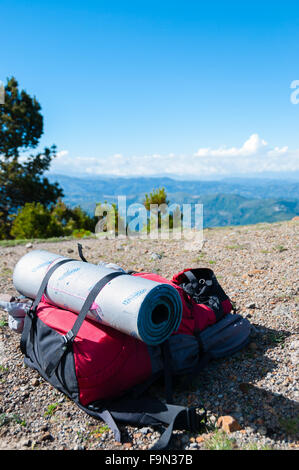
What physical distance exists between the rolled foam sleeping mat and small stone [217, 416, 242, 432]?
99 cm

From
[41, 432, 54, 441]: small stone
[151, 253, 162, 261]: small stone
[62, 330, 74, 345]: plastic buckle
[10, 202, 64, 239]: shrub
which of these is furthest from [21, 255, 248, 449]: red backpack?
[10, 202, 64, 239]: shrub

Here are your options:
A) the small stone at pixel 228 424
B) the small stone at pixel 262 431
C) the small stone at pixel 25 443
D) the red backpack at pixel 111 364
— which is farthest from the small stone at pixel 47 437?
the small stone at pixel 262 431

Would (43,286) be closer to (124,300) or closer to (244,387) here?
(124,300)

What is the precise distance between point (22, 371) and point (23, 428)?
108 centimetres

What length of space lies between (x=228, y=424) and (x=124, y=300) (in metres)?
1.61

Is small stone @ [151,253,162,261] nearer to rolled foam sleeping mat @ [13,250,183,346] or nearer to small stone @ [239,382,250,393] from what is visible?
rolled foam sleeping mat @ [13,250,183,346]

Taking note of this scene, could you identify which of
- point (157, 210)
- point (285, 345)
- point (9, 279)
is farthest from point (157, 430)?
point (157, 210)

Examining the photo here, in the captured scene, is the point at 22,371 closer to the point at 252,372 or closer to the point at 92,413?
the point at 92,413

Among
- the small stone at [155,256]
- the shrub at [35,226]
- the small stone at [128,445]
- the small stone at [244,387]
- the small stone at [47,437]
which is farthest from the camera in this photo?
the shrub at [35,226]

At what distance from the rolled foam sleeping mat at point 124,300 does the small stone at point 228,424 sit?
994 mm

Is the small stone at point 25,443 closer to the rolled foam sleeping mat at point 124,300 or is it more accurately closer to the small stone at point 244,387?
the rolled foam sleeping mat at point 124,300

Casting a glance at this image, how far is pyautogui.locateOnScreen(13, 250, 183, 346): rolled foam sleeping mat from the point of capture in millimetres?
3434

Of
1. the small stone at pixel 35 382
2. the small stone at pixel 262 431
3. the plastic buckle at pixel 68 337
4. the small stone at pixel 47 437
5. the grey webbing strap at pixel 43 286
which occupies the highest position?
the grey webbing strap at pixel 43 286

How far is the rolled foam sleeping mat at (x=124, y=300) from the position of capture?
3434mm
